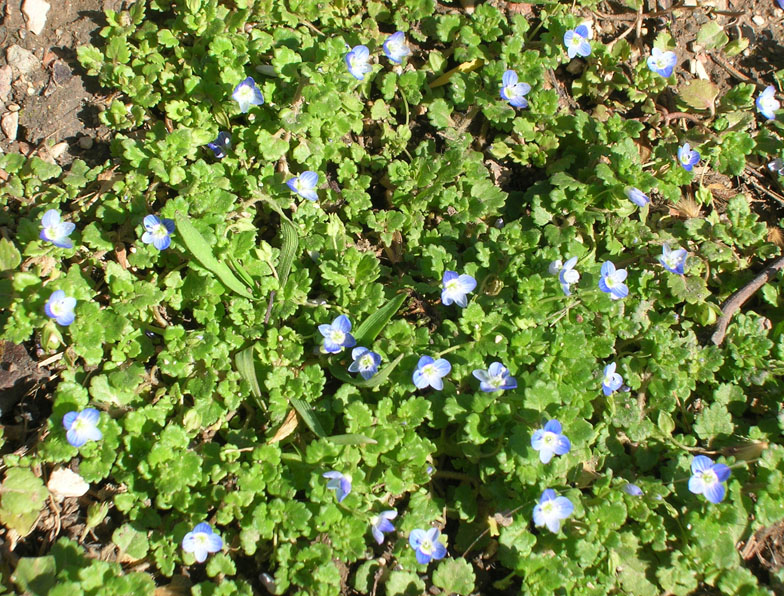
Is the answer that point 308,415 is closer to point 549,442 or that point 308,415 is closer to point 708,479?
point 549,442

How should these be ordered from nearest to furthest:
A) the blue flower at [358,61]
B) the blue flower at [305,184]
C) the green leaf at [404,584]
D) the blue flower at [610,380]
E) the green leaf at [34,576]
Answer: the green leaf at [34,576]
the green leaf at [404,584]
the blue flower at [610,380]
the blue flower at [305,184]
the blue flower at [358,61]

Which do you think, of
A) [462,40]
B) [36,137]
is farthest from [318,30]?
[36,137]

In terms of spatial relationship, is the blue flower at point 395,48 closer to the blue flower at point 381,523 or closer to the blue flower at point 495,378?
the blue flower at point 495,378

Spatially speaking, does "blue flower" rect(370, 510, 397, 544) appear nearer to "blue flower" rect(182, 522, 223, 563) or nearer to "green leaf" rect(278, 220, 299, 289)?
"blue flower" rect(182, 522, 223, 563)

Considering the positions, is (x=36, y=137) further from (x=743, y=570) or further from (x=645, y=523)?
(x=743, y=570)

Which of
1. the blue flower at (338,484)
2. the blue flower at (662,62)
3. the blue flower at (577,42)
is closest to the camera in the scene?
the blue flower at (338,484)

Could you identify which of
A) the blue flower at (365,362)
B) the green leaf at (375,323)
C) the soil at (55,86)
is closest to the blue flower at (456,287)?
the green leaf at (375,323)

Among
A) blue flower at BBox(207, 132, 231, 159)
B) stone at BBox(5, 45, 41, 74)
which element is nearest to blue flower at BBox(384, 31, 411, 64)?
blue flower at BBox(207, 132, 231, 159)
